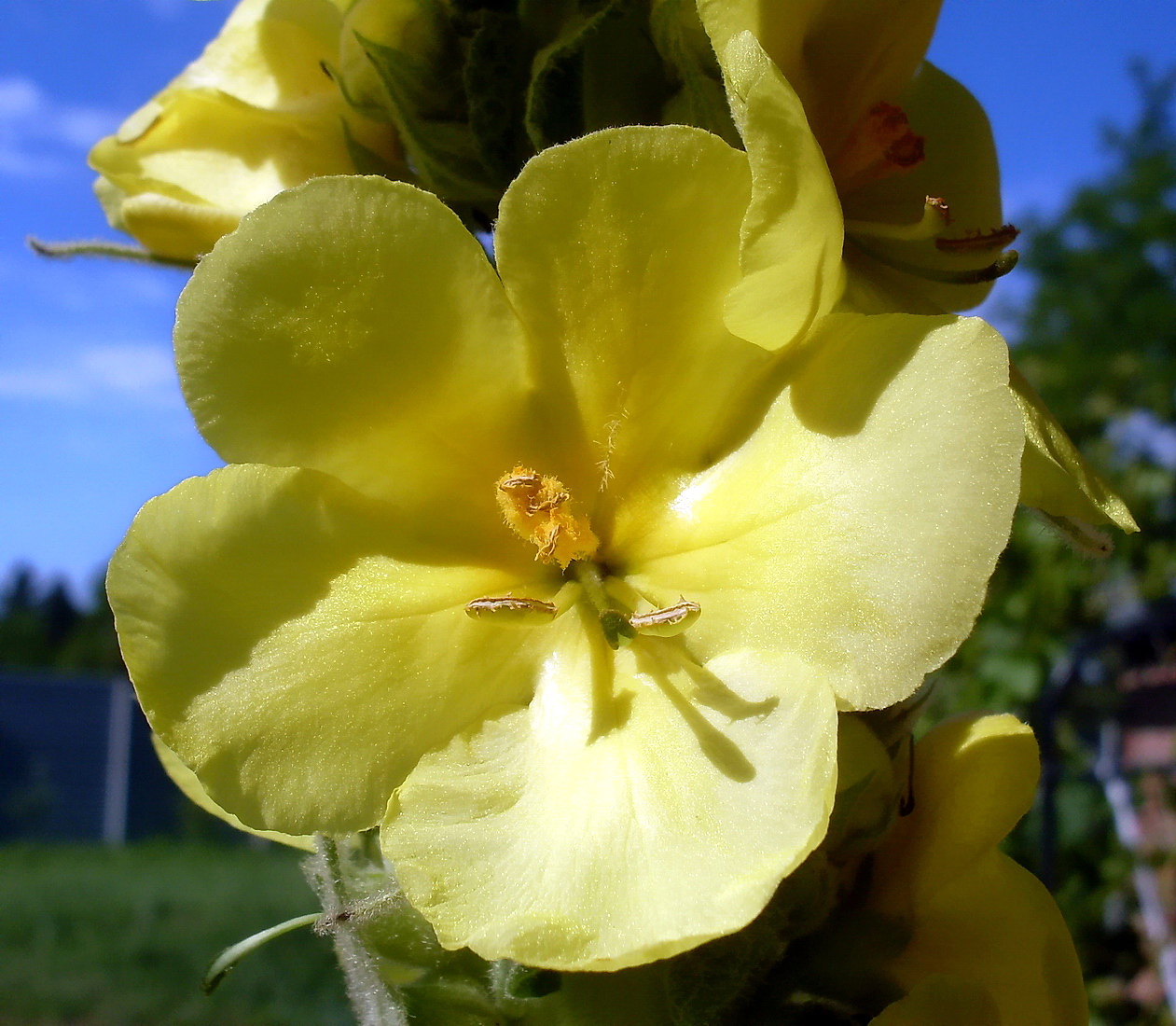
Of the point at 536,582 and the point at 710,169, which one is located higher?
the point at 710,169

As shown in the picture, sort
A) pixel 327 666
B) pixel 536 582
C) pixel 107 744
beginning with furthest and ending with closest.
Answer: pixel 107 744, pixel 536 582, pixel 327 666

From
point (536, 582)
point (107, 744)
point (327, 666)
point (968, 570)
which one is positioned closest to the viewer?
point (968, 570)

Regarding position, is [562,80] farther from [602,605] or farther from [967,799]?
[967,799]

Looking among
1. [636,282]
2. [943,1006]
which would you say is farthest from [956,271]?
[943,1006]

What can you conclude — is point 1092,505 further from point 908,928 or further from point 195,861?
point 195,861

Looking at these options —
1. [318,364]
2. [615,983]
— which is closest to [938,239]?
[318,364]

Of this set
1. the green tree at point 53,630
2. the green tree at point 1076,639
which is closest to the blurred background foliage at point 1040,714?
the green tree at point 1076,639
